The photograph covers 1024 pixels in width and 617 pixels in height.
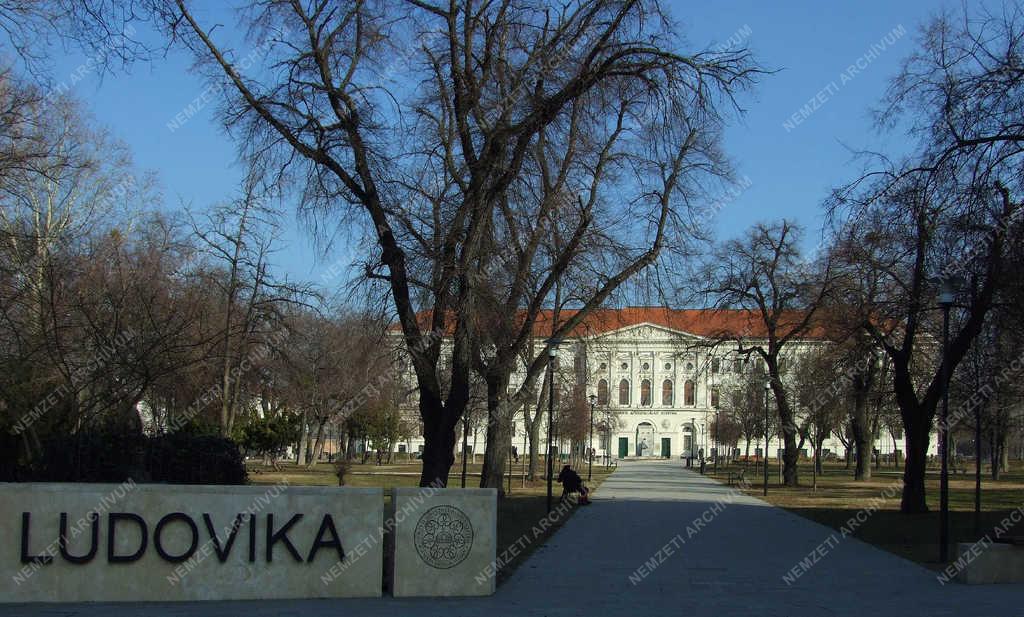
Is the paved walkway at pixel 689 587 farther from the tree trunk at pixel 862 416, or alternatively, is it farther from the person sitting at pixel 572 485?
the tree trunk at pixel 862 416

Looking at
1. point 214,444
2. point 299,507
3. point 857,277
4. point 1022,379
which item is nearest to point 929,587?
point 299,507

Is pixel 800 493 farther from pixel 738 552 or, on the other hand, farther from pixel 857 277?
pixel 738 552

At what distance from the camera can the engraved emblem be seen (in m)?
12.2

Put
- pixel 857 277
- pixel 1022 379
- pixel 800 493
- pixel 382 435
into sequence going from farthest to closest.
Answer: pixel 382 435
pixel 800 493
pixel 1022 379
pixel 857 277

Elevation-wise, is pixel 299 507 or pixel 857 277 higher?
pixel 857 277

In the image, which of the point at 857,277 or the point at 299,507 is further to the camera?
the point at 857,277

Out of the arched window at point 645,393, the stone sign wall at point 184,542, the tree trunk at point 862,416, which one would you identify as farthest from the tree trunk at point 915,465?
the arched window at point 645,393

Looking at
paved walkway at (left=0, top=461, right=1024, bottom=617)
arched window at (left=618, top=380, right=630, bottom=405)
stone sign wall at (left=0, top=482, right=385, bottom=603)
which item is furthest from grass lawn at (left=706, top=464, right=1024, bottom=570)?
arched window at (left=618, top=380, right=630, bottom=405)

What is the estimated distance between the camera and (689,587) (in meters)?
A: 13.5

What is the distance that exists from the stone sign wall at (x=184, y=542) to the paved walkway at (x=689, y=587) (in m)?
0.35

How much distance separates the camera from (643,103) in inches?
729

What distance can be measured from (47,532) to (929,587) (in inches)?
434

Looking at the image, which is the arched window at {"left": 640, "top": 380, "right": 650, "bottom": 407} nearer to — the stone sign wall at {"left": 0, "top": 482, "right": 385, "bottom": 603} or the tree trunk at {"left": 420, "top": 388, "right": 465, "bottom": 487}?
the tree trunk at {"left": 420, "top": 388, "right": 465, "bottom": 487}

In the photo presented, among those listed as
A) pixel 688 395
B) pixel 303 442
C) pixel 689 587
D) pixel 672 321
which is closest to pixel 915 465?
pixel 672 321
